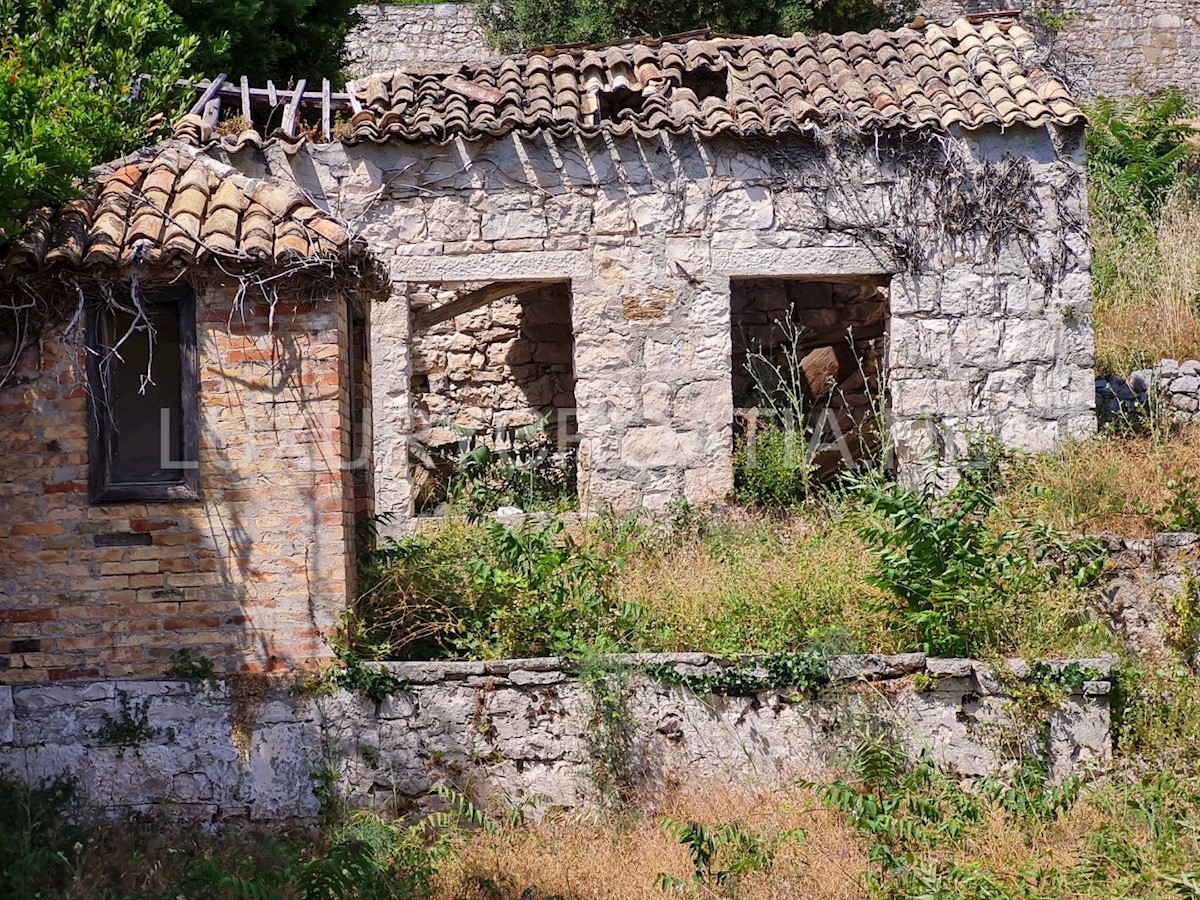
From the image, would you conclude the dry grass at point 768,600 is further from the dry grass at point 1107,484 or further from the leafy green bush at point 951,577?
the dry grass at point 1107,484

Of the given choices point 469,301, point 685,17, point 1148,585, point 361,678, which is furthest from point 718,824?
point 685,17

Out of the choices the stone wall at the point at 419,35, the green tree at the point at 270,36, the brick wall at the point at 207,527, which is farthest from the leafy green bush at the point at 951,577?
the stone wall at the point at 419,35

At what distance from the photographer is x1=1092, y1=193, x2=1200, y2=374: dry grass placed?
10148mm

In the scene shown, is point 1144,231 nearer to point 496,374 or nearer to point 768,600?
point 496,374

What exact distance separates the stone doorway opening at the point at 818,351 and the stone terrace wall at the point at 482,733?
4.59 metres

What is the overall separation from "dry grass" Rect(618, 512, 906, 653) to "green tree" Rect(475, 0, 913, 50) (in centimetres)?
969

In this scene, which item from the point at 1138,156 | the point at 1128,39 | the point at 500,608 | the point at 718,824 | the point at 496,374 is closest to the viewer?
the point at 718,824

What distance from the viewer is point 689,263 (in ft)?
29.4

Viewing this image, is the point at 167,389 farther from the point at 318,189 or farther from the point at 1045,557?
the point at 1045,557

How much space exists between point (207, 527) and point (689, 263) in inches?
175

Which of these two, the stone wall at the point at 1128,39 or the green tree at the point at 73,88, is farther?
the stone wall at the point at 1128,39

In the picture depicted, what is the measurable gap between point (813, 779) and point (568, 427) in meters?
5.44

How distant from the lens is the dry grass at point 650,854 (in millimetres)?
5090

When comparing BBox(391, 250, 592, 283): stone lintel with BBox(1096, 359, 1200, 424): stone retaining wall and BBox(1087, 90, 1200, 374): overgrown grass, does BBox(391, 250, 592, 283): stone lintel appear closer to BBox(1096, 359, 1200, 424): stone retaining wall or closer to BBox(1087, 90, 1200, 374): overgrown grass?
BBox(1096, 359, 1200, 424): stone retaining wall
